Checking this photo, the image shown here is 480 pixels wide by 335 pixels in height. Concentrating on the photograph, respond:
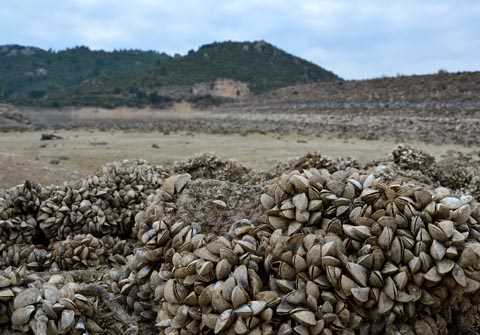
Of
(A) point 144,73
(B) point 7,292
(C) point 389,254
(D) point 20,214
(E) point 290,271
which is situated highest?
(A) point 144,73

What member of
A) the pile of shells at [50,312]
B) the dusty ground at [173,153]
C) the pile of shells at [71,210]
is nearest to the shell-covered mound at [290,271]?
the pile of shells at [50,312]

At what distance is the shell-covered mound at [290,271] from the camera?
1.86 meters

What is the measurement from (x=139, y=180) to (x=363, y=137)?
49.3 feet

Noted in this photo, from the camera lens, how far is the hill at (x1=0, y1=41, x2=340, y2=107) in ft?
229

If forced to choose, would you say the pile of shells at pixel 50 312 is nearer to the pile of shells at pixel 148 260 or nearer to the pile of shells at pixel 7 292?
the pile of shells at pixel 7 292

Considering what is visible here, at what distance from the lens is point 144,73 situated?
82.0 meters

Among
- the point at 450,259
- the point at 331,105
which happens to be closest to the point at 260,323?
the point at 450,259

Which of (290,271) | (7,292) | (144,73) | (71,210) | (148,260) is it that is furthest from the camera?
(144,73)

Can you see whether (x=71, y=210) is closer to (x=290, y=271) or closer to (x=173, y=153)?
(x=290, y=271)

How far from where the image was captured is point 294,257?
197cm

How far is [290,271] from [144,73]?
84.0 meters

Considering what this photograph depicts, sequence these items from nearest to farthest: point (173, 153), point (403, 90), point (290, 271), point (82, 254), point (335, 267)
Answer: point (335, 267) < point (290, 271) < point (82, 254) < point (173, 153) < point (403, 90)

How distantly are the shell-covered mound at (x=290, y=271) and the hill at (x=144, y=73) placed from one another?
54360mm

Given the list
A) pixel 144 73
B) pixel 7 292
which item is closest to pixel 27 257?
pixel 7 292
